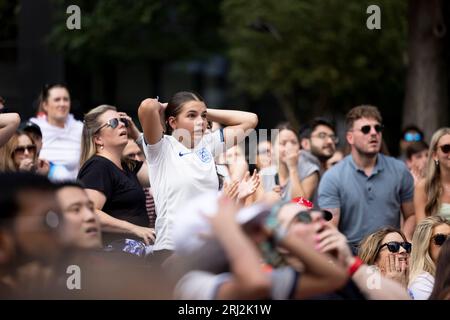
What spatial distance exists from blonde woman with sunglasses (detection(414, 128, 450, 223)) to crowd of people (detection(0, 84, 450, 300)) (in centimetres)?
1

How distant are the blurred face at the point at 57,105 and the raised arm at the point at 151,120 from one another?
3282 millimetres

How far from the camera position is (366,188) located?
8203mm

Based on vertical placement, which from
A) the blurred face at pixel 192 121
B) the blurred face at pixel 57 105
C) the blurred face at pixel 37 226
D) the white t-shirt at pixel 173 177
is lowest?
the blurred face at pixel 37 226

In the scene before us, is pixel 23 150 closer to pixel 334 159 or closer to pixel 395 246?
pixel 395 246

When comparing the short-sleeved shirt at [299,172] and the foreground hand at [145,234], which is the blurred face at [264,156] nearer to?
the short-sleeved shirt at [299,172]

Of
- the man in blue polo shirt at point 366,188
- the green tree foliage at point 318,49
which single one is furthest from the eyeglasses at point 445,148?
the green tree foliage at point 318,49

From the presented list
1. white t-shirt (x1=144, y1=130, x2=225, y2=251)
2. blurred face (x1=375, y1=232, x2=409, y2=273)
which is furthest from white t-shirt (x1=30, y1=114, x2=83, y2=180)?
blurred face (x1=375, y1=232, x2=409, y2=273)

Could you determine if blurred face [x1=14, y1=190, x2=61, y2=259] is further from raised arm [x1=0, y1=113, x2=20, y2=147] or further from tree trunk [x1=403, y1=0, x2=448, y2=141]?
tree trunk [x1=403, y1=0, x2=448, y2=141]

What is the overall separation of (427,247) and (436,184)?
187 cm

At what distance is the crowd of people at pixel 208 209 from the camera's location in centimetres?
353

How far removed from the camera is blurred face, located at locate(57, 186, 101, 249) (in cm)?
367

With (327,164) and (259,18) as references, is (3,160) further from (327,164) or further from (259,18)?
(259,18)

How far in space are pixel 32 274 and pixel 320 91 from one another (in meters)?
20.4

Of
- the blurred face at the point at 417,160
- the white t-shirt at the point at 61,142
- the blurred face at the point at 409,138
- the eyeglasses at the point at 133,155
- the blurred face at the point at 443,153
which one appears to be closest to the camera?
the eyeglasses at the point at 133,155
